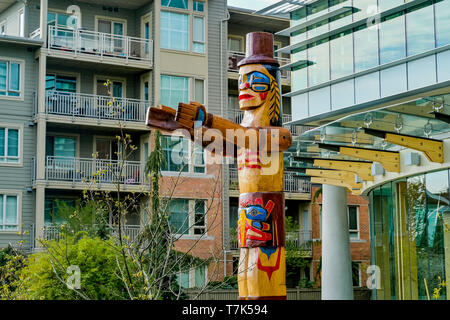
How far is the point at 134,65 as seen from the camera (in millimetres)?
33844

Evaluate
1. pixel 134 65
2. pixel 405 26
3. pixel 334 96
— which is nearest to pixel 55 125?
pixel 134 65

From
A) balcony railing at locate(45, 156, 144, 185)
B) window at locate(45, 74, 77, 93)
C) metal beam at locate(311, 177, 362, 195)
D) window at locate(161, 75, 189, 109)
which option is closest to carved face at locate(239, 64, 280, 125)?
metal beam at locate(311, 177, 362, 195)

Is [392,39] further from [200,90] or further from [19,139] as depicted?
[19,139]

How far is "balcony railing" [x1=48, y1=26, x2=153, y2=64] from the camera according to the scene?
3294cm

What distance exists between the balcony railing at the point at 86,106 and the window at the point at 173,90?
101 cm

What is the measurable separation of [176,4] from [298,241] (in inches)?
503

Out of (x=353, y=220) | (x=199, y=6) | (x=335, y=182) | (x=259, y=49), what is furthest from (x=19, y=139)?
(x=259, y=49)

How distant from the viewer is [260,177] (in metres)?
13.1

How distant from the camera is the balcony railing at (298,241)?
36062 mm

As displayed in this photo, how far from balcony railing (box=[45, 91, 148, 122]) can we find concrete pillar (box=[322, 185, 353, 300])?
10.9m

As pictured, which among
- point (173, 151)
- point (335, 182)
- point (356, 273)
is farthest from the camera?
point (356, 273)

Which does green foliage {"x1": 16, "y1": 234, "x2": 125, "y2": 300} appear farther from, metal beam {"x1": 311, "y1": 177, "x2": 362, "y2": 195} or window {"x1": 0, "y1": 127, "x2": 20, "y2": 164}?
window {"x1": 0, "y1": 127, "x2": 20, "y2": 164}
